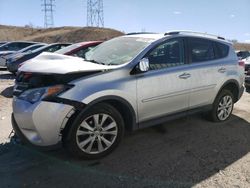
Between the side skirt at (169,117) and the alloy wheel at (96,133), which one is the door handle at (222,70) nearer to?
the side skirt at (169,117)

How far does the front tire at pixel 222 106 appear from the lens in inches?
226

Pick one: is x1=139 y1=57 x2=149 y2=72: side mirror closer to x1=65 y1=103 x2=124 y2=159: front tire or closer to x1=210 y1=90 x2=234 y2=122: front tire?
x1=65 y1=103 x2=124 y2=159: front tire

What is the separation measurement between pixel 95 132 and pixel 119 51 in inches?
56.5

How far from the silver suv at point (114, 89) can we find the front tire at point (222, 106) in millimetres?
105

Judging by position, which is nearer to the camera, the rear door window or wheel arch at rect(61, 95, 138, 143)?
wheel arch at rect(61, 95, 138, 143)

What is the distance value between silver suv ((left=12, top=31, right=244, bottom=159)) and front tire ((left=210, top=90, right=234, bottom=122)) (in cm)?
10

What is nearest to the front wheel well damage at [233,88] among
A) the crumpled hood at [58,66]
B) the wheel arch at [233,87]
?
the wheel arch at [233,87]

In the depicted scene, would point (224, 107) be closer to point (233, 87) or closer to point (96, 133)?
point (233, 87)

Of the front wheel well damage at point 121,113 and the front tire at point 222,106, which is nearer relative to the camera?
the front wheel well damage at point 121,113

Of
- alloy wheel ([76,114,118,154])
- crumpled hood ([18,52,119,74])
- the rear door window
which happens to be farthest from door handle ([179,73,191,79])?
alloy wheel ([76,114,118,154])

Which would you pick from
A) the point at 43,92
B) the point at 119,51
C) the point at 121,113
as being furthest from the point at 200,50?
the point at 43,92

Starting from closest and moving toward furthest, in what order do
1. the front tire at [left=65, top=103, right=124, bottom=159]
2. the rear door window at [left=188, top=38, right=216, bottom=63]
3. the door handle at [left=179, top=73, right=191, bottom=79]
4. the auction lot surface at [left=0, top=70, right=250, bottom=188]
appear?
→ the auction lot surface at [left=0, top=70, right=250, bottom=188]
the front tire at [left=65, top=103, right=124, bottom=159]
the door handle at [left=179, top=73, right=191, bottom=79]
the rear door window at [left=188, top=38, right=216, bottom=63]

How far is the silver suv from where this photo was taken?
3758mm

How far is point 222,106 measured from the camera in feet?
19.3
